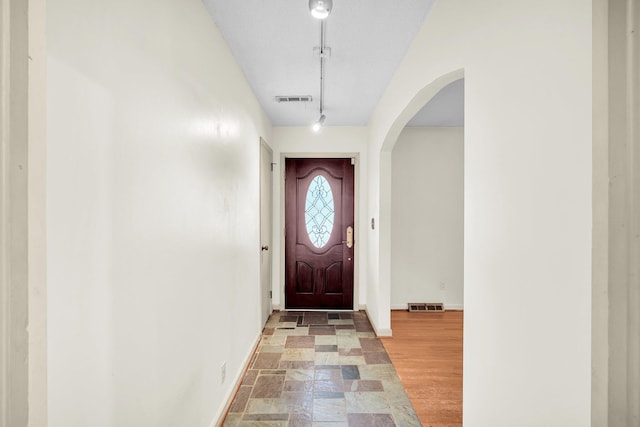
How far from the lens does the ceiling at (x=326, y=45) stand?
203cm

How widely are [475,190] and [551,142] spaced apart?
56 centimetres

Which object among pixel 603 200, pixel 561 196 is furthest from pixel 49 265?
pixel 561 196

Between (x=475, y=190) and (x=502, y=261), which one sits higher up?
(x=475, y=190)

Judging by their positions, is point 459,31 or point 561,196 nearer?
point 561,196

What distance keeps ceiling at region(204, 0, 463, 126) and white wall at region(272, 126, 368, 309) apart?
80 centimetres

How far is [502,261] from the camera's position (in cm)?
131

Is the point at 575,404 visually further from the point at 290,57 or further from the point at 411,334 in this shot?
the point at 411,334

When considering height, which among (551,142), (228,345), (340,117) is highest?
(340,117)

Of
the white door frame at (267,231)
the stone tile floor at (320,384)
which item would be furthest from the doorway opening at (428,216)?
the white door frame at (267,231)

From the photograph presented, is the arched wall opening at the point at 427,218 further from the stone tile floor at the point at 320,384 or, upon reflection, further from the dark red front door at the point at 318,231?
the stone tile floor at the point at 320,384

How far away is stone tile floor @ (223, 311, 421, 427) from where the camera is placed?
7.49 ft

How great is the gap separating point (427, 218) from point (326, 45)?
3.14m

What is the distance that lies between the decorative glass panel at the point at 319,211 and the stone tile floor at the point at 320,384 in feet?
4.37

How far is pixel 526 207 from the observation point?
1146 millimetres
